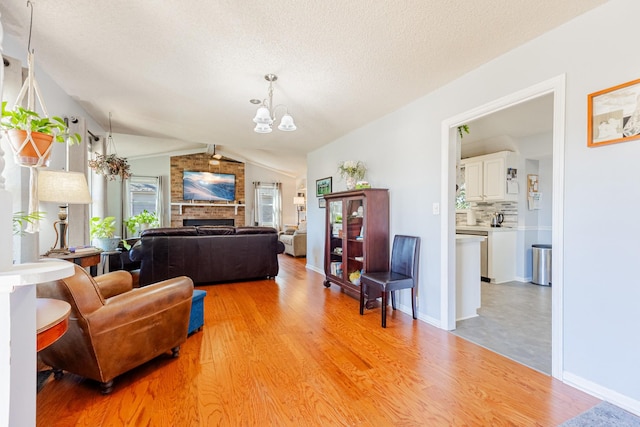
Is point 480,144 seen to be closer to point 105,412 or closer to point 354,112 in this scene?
point 354,112

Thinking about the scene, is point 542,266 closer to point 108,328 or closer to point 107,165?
point 108,328

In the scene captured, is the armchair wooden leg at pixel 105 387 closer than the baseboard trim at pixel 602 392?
No

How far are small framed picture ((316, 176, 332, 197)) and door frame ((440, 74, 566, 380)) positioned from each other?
8.15 feet

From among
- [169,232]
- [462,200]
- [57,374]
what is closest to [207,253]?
[169,232]

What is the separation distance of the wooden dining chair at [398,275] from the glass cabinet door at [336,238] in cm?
82

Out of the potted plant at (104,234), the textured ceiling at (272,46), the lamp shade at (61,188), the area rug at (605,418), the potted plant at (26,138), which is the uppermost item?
the textured ceiling at (272,46)

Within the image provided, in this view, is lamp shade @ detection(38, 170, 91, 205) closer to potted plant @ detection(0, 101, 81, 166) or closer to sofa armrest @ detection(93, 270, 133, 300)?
sofa armrest @ detection(93, 270, 133, 300)

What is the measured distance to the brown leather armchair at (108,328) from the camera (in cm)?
160

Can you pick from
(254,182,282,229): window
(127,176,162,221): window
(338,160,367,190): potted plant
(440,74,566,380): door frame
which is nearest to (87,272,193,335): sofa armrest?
(440,74,566,380): door frame

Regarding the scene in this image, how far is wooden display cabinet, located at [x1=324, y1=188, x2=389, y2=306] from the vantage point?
331cm

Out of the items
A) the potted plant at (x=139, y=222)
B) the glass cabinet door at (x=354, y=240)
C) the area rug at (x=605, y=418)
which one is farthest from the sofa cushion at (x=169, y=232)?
the area rug at (x=605, y=418)

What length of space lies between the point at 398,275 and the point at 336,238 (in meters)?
1.29

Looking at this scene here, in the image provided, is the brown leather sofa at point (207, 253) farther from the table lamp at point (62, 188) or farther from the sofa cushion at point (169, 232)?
the table lamp at point (62, 188)

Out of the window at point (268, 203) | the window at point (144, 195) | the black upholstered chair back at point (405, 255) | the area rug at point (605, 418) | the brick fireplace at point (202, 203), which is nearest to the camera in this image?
the area rug at point (605, 418)
